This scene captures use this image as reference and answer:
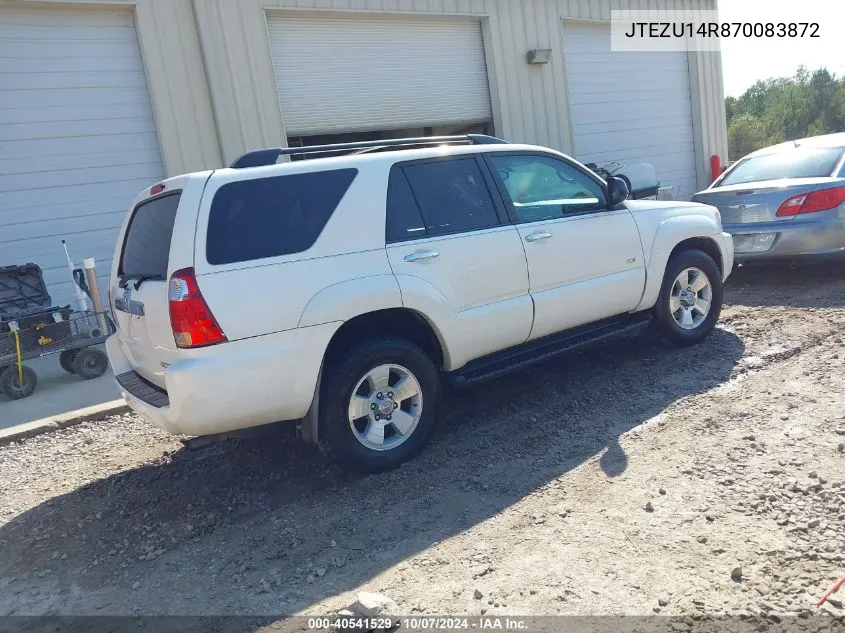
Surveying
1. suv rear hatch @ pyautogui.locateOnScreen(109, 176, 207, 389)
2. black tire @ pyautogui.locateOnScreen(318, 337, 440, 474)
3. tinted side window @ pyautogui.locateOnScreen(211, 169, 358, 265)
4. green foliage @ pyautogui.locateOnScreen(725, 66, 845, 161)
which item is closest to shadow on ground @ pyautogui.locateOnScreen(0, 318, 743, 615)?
black tire @ pyautogui.locateOnScreen(318, 337, 440, 474)

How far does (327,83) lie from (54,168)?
3.75 meters

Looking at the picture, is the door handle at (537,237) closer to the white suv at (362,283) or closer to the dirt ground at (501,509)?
the white suv at (362,283)

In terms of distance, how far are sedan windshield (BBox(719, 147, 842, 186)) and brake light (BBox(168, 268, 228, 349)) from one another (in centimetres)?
696

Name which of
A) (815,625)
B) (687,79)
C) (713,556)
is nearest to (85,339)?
(713,556)

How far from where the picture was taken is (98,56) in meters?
8.16

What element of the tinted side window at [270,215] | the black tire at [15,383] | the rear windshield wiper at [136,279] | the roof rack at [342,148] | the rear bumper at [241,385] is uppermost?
the roof rack at [342,148]

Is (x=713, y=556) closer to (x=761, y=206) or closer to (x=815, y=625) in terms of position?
(x=815, y=625)

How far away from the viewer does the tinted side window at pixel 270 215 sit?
12.0 ft

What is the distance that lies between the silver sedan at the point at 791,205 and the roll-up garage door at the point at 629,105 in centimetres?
495

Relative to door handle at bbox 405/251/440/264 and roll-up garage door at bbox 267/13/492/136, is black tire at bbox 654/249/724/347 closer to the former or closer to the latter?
door handle at bbox 405/251/440/264

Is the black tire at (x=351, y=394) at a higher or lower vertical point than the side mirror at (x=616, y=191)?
lower

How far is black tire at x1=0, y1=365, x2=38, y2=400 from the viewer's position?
6.31 meters

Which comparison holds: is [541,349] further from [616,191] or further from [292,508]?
[292,508]

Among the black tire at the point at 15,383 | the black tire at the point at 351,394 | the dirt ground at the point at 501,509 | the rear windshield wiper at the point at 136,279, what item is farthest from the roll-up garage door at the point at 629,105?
the rear windshield wiper at the point at 136,279
